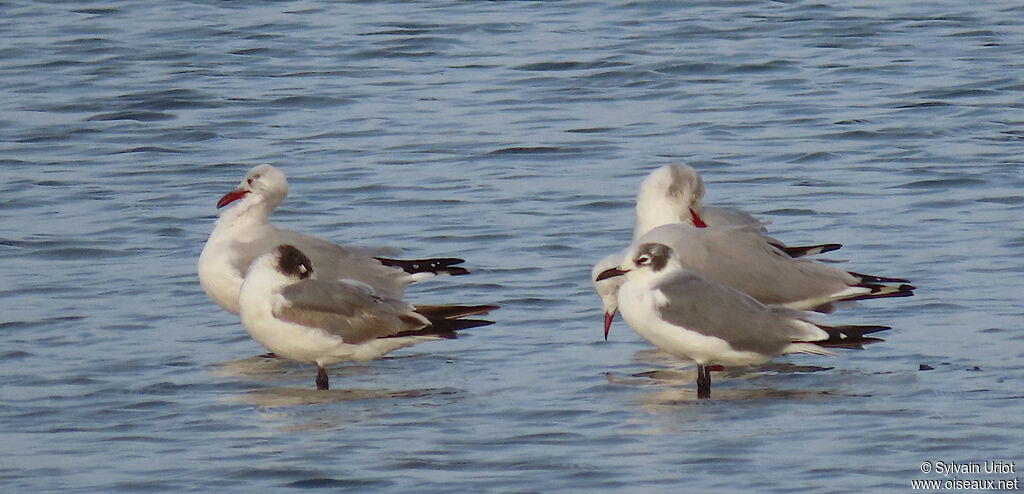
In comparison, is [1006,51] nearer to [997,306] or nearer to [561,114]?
[561,114]

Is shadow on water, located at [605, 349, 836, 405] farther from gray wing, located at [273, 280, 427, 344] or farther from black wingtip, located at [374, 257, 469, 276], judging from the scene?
black wingtip, located at [374, 257, 469, 276]

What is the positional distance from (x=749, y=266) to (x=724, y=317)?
959mm

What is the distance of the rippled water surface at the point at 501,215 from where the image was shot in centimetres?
771

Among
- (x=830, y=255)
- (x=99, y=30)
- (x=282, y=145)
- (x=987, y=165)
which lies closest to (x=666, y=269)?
(x=830, y=255)

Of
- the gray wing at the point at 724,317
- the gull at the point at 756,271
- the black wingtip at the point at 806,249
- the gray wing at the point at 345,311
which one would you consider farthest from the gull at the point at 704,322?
the black wingtip at the point at 806,249

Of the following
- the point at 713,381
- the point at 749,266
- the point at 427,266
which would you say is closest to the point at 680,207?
the point at 749,266

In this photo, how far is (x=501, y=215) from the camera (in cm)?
1221

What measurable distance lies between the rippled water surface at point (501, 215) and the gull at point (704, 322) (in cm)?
18

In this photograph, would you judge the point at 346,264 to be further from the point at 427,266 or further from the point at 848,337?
the point at 848,337

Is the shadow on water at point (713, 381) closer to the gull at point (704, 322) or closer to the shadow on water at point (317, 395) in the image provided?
the gull at point (704, 322)

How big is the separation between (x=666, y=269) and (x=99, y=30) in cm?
1215

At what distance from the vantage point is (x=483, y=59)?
17.9 meters

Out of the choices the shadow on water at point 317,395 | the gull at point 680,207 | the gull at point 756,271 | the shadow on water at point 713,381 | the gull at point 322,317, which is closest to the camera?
the shadow on water at point 713,381

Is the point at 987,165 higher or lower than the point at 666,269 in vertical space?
lower
